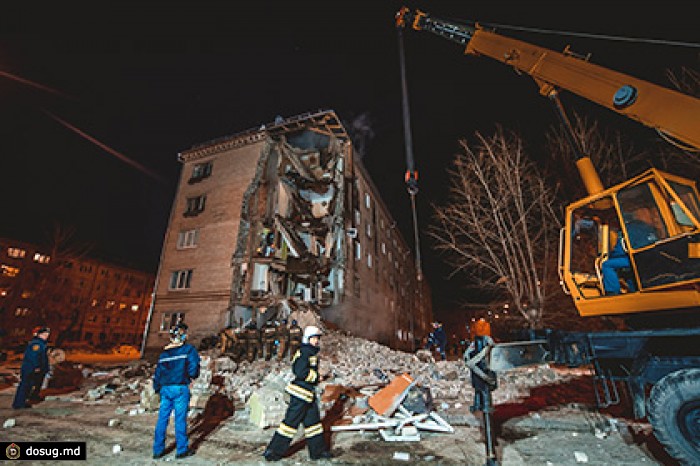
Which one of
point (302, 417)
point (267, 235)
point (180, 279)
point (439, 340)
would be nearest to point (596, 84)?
point (302, 417)

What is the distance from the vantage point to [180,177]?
2186 centimetres

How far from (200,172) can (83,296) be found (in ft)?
160

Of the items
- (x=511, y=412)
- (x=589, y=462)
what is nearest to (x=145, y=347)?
(x=511, y=412)

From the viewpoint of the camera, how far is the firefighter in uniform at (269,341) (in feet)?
40.2

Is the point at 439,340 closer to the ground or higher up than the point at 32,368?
higher up

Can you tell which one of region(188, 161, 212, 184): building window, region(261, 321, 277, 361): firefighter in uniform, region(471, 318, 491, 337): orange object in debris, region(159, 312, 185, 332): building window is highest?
region(188, 161, 212, 184): building window

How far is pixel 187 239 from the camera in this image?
763 inches

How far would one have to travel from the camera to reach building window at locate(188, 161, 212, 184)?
20.9 meters

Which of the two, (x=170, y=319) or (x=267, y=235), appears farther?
(x=267, y=235)

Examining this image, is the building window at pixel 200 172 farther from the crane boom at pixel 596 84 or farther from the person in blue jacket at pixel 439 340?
the crane boom at pixel 596 84

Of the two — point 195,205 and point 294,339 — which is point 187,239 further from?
point 294,339

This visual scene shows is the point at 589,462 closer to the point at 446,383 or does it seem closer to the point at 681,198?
the point at 681,198

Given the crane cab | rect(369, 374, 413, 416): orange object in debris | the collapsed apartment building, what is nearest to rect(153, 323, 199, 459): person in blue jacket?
rect(369, 374, 413, 416): orange object in debris

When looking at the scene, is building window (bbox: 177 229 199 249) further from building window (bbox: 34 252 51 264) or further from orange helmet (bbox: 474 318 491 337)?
building window (bbox: 34 252 51 264)
